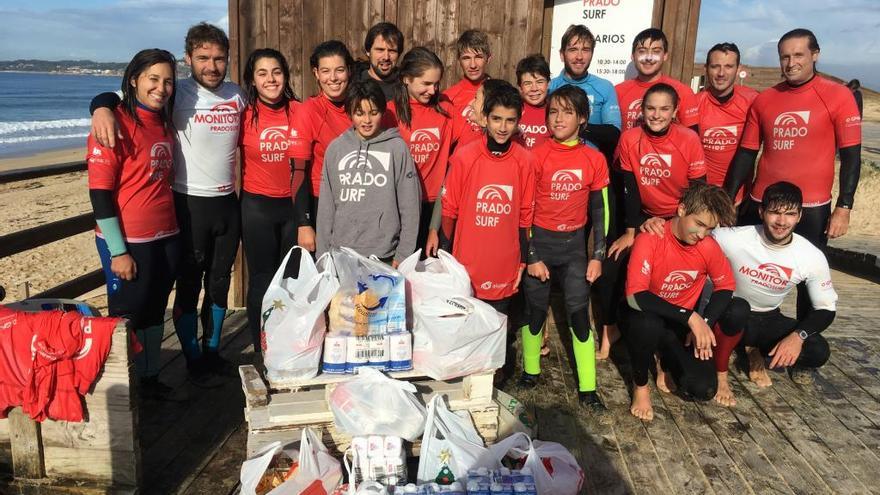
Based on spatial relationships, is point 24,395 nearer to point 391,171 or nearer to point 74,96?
point 391,171

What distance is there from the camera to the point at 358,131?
3643 millimetres

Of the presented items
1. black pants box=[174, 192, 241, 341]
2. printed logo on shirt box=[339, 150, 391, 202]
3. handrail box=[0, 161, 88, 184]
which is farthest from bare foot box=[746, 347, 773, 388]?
handrail box=[0, 161, 88, 184]

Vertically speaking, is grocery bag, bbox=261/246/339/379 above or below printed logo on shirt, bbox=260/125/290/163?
below

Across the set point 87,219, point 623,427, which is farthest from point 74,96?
point 623,427

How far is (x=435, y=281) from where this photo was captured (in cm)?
335

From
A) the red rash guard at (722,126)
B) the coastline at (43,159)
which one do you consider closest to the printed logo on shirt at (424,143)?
the red rash guard at (722,126)

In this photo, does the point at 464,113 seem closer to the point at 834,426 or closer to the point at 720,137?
the point at 720,137

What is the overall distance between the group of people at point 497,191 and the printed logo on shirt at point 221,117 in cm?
1

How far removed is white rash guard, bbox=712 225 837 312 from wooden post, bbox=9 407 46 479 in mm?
4227

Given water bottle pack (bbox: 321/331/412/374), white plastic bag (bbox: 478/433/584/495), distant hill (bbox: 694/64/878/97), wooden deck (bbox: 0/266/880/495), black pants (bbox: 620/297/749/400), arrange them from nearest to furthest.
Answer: white plastic bag (bbox: 478/433/584/495) < water bottle pack (bbox: 321/331/412/374) < wooden deck (bbox: 0/266/880/495) < black pants (bbox: 620/297/749/400) < distant hill (bbox: 694/64/878/97)

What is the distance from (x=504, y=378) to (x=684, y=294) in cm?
137

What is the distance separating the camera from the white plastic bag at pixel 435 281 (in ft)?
11.0

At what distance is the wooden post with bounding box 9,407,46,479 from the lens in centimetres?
282

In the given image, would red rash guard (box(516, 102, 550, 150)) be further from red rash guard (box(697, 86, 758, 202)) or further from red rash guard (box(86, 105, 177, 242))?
red rash guard (box(86, 105, 177, 242))
